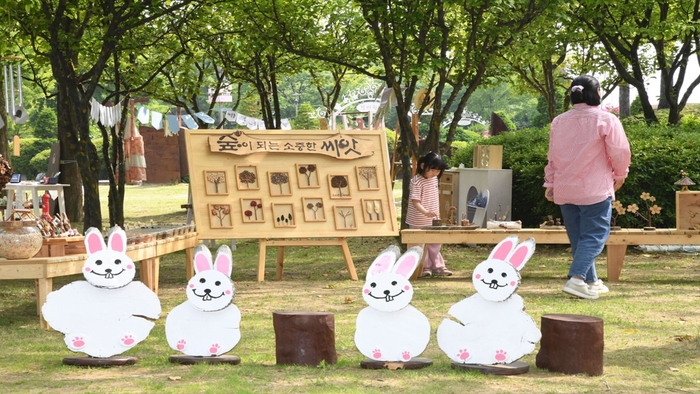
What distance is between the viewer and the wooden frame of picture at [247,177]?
35.6ft

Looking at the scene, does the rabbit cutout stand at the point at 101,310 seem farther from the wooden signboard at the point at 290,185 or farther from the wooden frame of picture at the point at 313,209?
the wooden frame of picture at the point at 313,209

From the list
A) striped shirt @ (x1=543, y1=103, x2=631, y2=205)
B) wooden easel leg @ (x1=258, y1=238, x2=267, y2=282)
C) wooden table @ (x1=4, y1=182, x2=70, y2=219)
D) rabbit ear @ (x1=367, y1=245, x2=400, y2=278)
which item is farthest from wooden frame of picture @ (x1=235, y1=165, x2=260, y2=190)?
wooden table @ (x1=4, y1=182, x2=70, y2=219)

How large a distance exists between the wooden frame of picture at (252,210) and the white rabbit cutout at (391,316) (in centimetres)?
522

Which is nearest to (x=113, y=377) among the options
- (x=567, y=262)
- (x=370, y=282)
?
(x=370, y=282)

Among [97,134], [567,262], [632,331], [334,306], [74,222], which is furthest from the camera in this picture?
[97,134]

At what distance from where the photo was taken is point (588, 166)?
29.0ft

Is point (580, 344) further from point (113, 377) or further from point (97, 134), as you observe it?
point (97, 134)

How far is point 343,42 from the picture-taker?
18969 mm

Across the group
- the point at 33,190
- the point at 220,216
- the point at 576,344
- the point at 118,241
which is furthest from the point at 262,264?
the point at 33,190

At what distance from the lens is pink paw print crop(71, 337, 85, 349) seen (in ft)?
19.2

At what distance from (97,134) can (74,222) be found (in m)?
35.7

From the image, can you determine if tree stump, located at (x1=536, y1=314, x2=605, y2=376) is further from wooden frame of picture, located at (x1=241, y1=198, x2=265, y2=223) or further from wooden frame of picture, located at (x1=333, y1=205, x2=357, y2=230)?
wooden frame of picture, located at (x1=241, y1=198, x2=265, y2=223)

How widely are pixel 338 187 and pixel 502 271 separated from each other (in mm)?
5484

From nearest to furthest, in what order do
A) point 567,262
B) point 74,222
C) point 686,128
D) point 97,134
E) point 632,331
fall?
point 632,331 < point 567,262 < point 686,128 < point 74,222 < point 97,134
